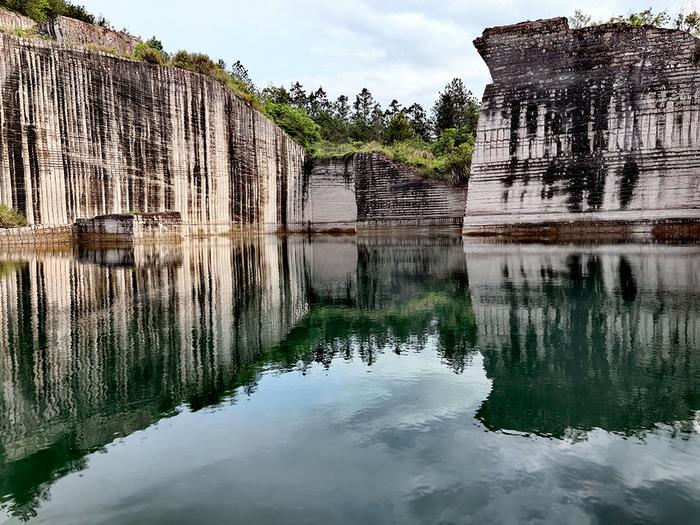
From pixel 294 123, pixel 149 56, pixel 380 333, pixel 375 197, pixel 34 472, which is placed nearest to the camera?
pixel 34 472

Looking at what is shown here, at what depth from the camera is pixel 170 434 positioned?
265cm

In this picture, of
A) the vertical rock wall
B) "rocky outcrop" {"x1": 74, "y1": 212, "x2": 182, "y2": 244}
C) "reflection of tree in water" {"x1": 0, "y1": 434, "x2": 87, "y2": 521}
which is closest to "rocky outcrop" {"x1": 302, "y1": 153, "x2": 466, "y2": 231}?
the vertical rock wall

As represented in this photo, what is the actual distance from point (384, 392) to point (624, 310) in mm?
3277

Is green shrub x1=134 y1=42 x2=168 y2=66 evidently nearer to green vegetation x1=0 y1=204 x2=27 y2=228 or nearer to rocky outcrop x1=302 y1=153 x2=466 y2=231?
green vegetation x1=0 y1=204 x2=27 y2=228

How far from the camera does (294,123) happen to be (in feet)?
94.5

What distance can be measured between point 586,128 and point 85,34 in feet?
66.2

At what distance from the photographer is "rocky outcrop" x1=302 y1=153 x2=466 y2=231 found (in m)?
24.6

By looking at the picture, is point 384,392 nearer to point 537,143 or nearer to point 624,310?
point 624,310

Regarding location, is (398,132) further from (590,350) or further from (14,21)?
(590,350)

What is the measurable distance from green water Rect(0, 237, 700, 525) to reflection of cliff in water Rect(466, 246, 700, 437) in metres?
0.02

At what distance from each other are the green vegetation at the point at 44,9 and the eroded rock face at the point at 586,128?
60.1 ft

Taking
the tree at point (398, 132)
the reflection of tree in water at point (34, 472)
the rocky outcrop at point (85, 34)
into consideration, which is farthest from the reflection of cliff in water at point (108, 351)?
the tree at point (398, 132)

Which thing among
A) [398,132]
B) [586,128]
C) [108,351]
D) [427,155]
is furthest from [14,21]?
[108,351]

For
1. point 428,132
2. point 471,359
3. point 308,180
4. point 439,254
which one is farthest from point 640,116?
point 428,132
